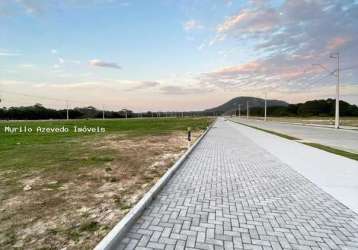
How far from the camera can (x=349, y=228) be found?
4.11 meters

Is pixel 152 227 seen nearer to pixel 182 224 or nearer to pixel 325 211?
pixel 182 224

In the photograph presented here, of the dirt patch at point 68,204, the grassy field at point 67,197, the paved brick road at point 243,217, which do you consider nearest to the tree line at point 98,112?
the grassy field at point 67,197

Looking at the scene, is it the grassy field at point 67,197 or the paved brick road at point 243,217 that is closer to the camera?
the paved brick road at point 243,217

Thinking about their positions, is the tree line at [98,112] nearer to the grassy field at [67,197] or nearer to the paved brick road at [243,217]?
the grassy field at [67,197]

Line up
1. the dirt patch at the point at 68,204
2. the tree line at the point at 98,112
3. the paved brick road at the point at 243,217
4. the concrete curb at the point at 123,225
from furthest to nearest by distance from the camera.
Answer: the tree line at the point at 98,112 < the dirt patch at the point at 68,204 < the paved brick road at the point at 243,217 < the concrete curb at the point at 123,225

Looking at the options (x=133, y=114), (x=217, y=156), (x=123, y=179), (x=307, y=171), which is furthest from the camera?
(x=133, y=114)

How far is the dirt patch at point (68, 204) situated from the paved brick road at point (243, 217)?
2.15ft

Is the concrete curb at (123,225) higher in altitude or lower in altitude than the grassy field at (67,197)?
higher

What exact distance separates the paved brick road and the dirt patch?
0.65 m

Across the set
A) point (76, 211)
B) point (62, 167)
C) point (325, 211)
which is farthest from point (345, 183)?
point (62, 167)

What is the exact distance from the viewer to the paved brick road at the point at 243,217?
3.67 m

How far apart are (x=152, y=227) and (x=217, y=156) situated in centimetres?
741

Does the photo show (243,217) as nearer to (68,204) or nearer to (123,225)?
(123,225)

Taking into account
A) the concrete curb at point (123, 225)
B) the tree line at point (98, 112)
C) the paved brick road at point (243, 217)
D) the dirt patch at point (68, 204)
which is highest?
the tree line at point (98, 112)
